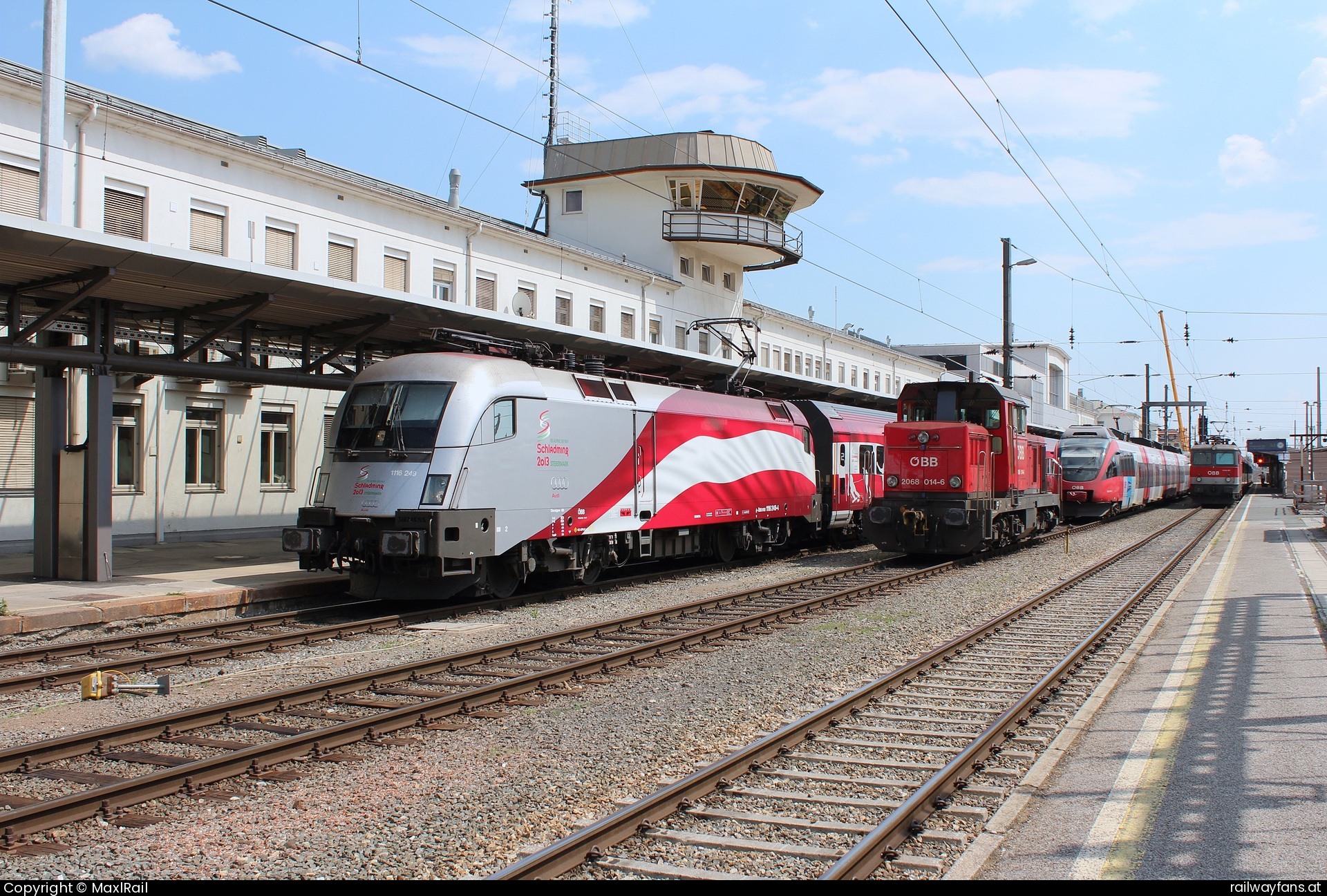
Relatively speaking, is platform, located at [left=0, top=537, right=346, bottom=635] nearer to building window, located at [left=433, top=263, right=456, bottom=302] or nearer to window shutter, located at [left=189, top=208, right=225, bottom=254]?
window shutter, located at [left=189, top=208, right=225, bottom=254]

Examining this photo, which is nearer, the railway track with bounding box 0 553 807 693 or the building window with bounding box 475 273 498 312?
the railway track with bounding box 0 553 807 693

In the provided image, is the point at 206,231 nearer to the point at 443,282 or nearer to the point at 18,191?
the point at 18,191

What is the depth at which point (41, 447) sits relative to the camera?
1405cm

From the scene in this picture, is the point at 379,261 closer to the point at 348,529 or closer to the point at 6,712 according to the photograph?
the point at 348,529

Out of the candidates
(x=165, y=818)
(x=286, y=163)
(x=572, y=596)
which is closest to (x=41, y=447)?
(x=572, y=596)

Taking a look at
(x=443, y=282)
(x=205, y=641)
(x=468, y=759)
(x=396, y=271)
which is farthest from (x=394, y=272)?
(x=468, y=759)

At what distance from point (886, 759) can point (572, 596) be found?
875 cm

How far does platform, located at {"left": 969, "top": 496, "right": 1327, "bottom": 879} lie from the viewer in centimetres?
456

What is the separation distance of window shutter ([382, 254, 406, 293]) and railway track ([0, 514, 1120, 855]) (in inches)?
565

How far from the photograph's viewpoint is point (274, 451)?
23.1 meters

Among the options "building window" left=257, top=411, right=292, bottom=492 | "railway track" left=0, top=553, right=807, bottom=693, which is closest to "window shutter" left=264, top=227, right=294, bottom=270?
"building window" left=257, top=411, right=292, bottom=492

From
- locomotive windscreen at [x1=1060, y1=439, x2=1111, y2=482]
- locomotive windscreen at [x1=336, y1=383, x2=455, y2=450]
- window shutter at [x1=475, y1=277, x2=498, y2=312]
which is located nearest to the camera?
locomotive windscreen at [x1=336, y1=383, x2=455, y2=450]

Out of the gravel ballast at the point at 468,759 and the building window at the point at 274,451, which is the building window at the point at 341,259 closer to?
the building window at the point at 274,451

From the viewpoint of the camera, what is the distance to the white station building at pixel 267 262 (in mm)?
16734
